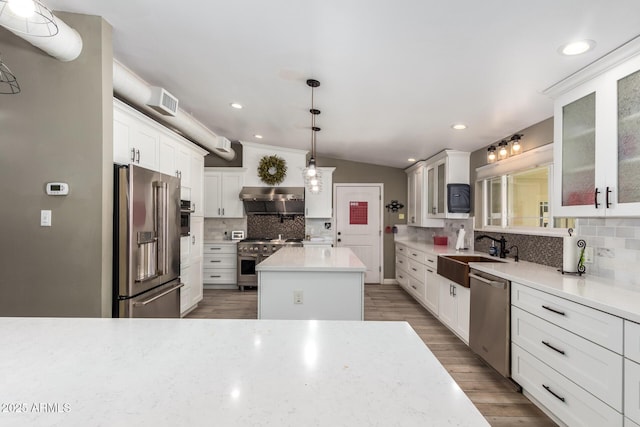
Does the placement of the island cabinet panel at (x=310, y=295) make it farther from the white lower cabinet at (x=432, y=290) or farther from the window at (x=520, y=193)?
the window at (x=520, y=193)

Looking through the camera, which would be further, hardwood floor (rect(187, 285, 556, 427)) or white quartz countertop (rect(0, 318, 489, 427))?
hardwood floor (rect(187, 285, 556, 427))

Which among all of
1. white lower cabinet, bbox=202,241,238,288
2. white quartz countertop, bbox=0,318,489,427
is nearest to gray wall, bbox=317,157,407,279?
white lower cabinet, bbox=202,241,238,288

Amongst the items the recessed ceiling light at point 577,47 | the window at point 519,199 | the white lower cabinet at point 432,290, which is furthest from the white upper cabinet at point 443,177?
the recessed ceiling light at point 577,47

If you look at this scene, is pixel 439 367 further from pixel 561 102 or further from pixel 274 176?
pixel 274 176

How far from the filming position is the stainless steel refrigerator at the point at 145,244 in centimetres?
224

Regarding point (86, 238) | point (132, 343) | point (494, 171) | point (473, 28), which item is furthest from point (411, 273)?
point (132, 343)

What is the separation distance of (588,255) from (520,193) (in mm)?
1208

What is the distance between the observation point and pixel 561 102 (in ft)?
7.31

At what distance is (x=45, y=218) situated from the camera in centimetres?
207

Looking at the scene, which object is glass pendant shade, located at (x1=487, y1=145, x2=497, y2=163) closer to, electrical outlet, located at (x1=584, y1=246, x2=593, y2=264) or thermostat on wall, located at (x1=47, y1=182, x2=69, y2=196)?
electrical outlet, located at (x1=584, y1=246, x2=593, y2=264)

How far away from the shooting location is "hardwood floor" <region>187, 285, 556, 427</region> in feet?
6.98

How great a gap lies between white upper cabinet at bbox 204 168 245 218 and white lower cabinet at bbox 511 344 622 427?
4.56 meters

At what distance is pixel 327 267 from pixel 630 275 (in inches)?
80.2

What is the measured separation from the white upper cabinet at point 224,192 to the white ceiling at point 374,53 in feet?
6.81
